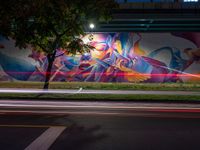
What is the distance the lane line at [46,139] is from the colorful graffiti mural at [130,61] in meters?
19.5

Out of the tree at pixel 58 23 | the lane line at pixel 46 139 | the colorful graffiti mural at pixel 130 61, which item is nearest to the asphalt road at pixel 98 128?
the lane line at pixel 46 139

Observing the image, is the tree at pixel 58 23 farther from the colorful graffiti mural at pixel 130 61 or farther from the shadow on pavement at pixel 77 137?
the shadow on pavement at pixel 77 137

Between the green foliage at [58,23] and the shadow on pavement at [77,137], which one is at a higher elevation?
the green foliage at [58,23]

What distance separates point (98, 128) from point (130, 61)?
777 inches

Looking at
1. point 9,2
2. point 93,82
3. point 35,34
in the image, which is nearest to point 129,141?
point 9,2

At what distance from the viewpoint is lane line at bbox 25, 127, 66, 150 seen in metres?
8.03

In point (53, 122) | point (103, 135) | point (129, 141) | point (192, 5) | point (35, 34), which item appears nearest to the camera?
point (129, 141)

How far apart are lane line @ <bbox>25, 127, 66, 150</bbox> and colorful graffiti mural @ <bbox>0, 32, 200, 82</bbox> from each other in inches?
769

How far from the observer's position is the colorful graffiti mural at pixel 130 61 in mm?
29484

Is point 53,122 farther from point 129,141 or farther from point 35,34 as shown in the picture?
point 35,34

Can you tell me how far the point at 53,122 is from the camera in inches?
446

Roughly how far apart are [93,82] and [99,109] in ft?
49.9

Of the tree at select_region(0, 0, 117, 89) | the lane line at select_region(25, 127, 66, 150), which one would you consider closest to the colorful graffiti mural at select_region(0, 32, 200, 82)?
the tree at select_region(0, 0, 117, 89)

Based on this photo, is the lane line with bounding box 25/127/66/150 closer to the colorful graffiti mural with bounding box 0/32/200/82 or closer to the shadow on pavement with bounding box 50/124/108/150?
the shadow on pavement with bounding box 50/124/108/150
